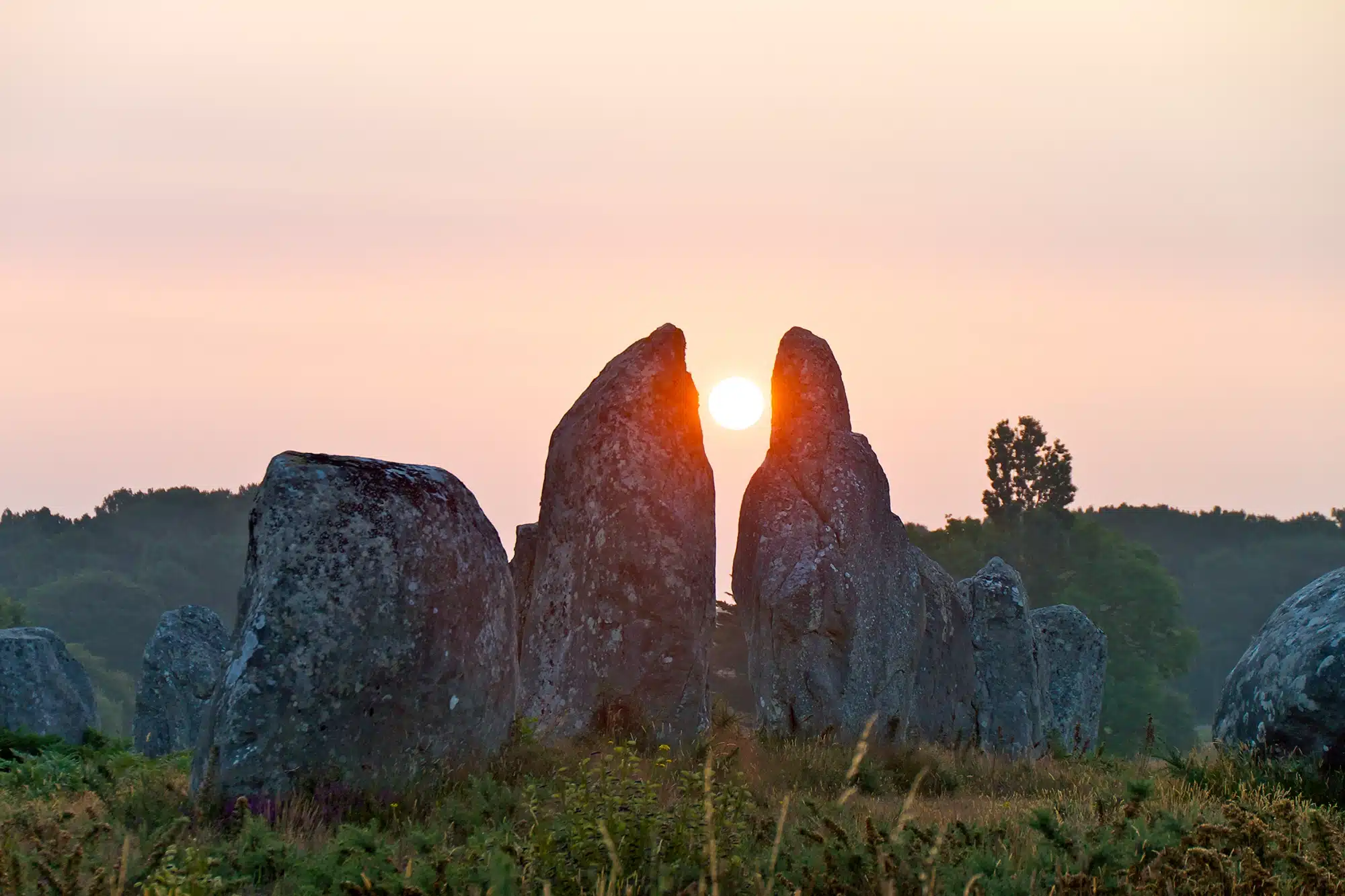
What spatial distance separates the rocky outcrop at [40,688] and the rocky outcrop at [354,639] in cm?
1861

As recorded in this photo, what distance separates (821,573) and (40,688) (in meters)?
16.6

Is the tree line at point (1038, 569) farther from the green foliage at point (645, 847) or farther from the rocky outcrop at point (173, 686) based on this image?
the green foliage at point (645, 847)

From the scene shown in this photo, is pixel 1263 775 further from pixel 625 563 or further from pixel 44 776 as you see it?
pixel 44 776

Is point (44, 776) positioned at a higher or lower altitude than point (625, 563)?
lower

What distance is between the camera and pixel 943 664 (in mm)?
28359

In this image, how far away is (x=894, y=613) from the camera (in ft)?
79.9

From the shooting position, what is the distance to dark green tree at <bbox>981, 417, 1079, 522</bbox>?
57.8 meters

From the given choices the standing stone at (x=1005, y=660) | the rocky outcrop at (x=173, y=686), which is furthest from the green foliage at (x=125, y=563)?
the standing stone at (x=1005, y=660)

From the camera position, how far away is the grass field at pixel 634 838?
26.4 feet

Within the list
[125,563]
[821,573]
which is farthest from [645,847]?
[125,563]

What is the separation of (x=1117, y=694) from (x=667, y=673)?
3787cm

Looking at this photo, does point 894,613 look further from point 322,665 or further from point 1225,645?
point 1225,645

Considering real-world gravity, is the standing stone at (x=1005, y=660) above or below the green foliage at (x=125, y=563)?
below

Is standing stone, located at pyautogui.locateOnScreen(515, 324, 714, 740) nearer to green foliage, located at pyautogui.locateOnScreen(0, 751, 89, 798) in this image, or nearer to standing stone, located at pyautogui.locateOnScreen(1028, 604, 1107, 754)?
green foliage, located at pyautogui.locateOnScreen(0, 751, 89, 798)
